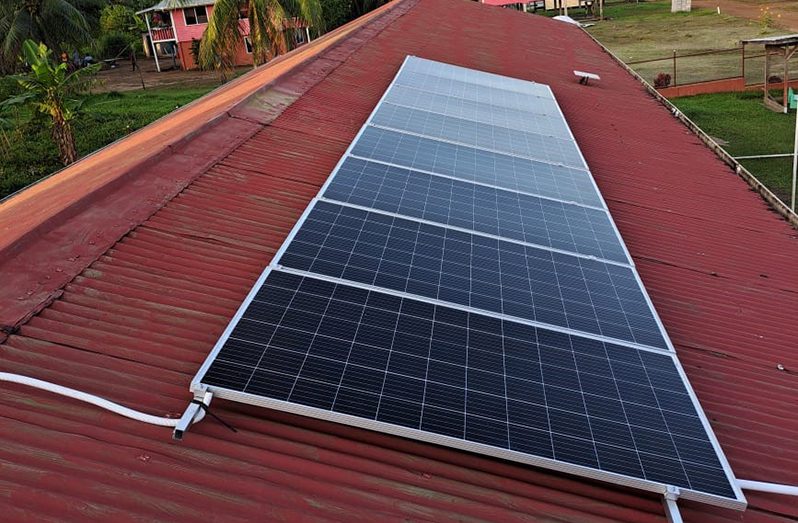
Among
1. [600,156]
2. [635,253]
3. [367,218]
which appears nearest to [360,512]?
[367,218]

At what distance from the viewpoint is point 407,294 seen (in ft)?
15.6

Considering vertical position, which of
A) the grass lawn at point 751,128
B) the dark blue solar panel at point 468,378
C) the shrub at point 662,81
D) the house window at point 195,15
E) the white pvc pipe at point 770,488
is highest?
the house window at point 195,15

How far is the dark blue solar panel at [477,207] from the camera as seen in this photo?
20.0ft

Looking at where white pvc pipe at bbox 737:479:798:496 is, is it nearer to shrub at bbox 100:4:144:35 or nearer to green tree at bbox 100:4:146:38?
green tree at bbox 100:4:146:38

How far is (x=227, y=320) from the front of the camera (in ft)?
15.6

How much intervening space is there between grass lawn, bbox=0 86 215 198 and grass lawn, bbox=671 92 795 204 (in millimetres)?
25075

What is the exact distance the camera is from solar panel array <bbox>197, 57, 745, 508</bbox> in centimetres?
368

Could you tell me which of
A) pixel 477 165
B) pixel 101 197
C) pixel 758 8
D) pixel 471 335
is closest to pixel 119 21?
pixel 101 197

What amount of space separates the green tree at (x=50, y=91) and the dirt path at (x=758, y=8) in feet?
177

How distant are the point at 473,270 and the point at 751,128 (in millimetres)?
26700

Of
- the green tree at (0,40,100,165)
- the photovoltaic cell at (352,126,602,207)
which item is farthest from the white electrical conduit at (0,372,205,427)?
the green tree at (0,40,100,165)

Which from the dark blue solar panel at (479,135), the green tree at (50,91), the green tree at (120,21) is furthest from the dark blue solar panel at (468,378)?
the green tree at (120,21)

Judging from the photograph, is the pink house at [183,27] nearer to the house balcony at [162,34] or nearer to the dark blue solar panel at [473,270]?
the house balcony at [162,34]

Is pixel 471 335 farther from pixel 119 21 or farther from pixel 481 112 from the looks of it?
pixel 119 21
